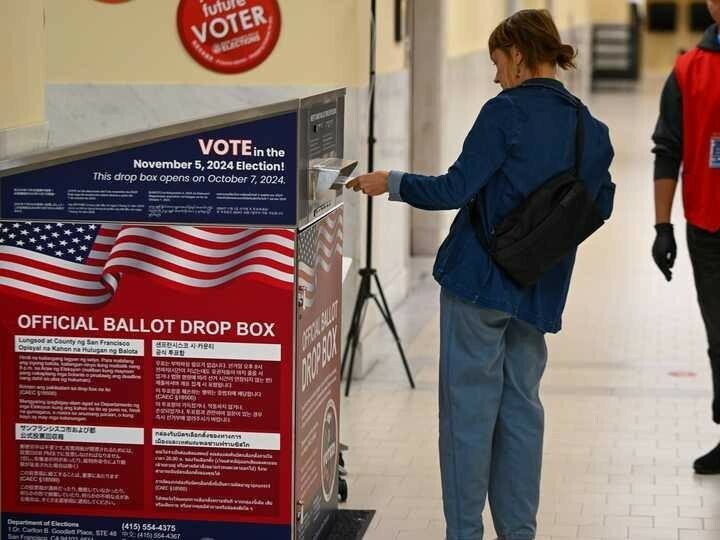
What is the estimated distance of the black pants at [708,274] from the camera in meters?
4.84

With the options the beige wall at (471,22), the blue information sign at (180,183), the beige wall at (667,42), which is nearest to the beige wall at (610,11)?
the beige wall at (667,42)

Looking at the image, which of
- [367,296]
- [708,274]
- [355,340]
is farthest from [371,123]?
[708,274]

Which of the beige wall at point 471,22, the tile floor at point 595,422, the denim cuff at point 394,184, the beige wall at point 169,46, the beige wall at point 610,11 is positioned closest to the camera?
the denim cuff at point 394,184

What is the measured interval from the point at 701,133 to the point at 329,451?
1.81 metres

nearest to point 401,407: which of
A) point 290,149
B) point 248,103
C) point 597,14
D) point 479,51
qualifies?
point 248,103

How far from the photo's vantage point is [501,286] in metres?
3.70

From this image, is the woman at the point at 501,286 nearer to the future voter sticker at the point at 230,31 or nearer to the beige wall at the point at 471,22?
the future voter sticker at the point at 230,31

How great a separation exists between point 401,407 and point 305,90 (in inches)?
60.7

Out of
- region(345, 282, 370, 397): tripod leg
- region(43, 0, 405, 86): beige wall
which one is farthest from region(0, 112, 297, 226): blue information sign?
region(43, 0, 405, 86): beige wall

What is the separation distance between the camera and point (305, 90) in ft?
21.0

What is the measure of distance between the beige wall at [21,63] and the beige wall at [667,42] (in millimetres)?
34583

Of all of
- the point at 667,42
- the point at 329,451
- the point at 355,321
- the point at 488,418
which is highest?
the point at 488,418

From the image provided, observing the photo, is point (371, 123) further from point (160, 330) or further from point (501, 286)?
point (160, 330)

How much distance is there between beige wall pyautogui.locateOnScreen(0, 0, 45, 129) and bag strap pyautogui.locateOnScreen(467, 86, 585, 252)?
1312 mm
